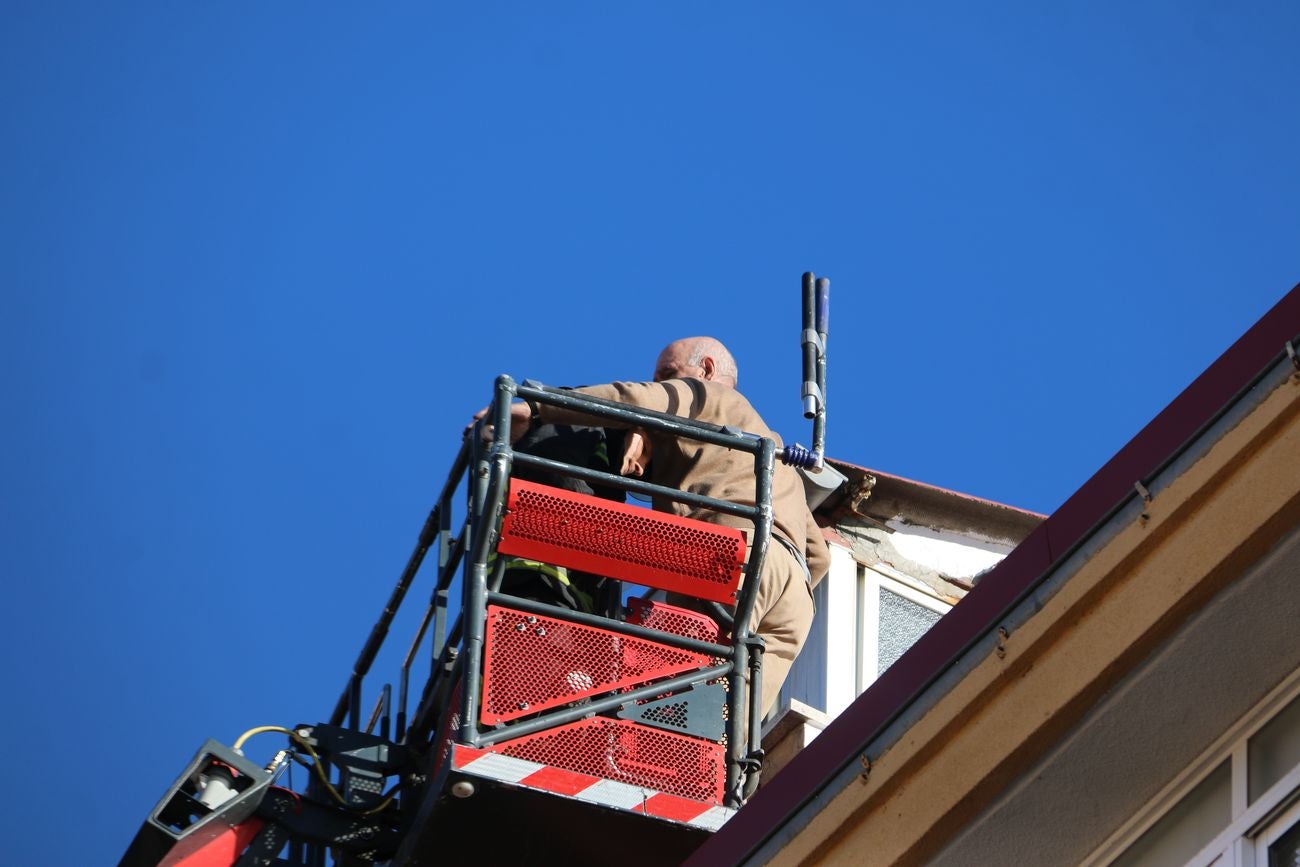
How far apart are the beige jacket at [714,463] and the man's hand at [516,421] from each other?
0.15 meters

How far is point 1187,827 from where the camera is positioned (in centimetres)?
492

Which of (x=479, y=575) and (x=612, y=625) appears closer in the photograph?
(x=479, y=575)

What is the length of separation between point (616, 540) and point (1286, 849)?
12.2ft

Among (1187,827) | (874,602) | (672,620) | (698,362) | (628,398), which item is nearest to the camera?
(1187,827)

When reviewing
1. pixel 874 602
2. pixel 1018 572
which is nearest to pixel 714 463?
pixel 874 602

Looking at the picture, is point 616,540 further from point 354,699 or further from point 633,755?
point 354,699

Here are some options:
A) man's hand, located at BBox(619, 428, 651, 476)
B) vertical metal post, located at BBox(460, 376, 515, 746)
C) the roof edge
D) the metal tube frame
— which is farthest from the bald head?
the roof edge

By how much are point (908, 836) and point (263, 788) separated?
3.54 m

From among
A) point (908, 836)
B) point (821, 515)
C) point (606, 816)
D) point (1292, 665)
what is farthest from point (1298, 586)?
point (821, 515)

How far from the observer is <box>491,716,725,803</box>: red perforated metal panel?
770 cm

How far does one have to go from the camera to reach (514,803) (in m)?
7.54

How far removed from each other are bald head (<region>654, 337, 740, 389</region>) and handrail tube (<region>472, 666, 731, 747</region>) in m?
2.11

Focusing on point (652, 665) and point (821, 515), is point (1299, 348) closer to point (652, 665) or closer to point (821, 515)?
point (652, 665)

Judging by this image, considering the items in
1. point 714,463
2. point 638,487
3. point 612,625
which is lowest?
point 612,625
